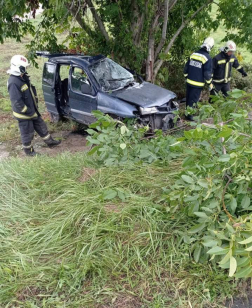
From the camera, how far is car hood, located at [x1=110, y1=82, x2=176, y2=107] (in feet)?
17.9

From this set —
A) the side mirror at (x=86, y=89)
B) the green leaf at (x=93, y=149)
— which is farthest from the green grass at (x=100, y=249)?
the side mirror at (x=86, y=89)

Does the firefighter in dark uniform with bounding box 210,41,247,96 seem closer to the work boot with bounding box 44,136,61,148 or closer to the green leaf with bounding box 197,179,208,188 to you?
the work boot with bounding box 44,136,61,148

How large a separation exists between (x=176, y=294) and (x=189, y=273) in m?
0.17

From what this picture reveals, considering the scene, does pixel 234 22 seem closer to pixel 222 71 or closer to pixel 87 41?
pixel 222 71

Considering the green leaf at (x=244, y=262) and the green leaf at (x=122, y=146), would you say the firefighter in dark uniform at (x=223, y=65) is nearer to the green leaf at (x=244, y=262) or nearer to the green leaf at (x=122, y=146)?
the green leaf at (x=122, y=146)

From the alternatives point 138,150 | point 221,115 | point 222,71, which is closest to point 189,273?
point 138,150

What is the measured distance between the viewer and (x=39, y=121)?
6203 mm

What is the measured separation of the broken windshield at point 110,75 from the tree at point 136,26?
1.28 m

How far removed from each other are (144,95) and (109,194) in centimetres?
346

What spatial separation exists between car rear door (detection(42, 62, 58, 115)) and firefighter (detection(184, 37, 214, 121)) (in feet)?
10.1

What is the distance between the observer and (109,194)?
258cm

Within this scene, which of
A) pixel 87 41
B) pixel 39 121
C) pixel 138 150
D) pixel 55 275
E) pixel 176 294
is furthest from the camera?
pixel 87 41

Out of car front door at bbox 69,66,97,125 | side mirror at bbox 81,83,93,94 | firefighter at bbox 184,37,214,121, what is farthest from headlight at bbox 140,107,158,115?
firefighter at bbox 184,37,214,121

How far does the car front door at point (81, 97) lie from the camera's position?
230 inches
